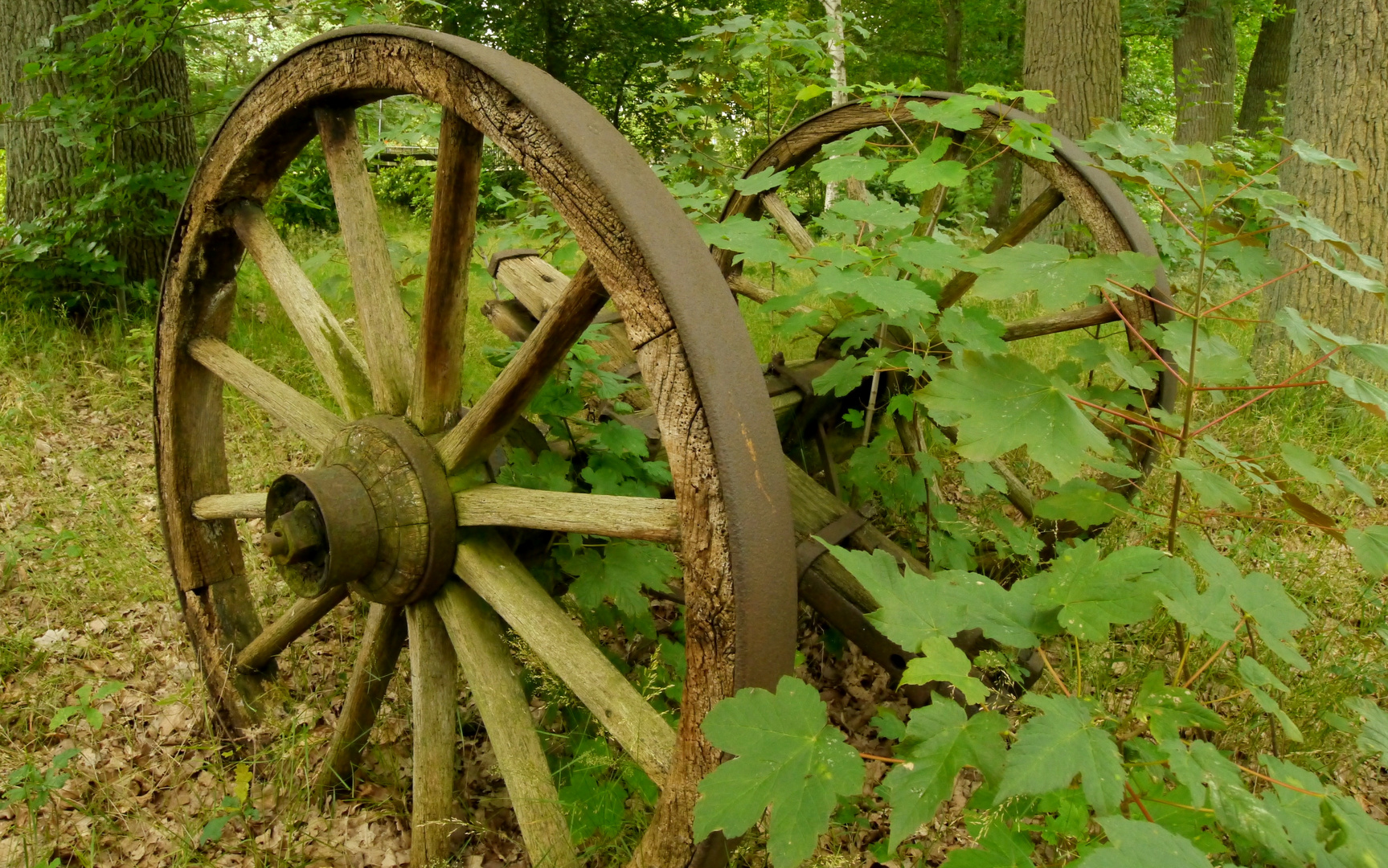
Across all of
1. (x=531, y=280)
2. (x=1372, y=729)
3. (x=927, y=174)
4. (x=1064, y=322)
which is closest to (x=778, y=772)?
(x=1372, y=729)

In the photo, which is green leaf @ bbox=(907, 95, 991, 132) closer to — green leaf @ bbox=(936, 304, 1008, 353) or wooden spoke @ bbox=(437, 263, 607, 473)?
green leaf @ bbox=(936, 304, 1008, 353)

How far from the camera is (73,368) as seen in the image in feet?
12.1

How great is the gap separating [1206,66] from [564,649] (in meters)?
11.0

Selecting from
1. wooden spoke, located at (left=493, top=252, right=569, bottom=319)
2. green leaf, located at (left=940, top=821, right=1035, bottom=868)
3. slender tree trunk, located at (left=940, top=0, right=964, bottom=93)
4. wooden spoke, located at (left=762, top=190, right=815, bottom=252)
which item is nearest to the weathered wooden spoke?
wooden spoke, located at (left=493, top=252, right=569, bottom=319)

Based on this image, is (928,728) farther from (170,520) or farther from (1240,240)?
(170,520)

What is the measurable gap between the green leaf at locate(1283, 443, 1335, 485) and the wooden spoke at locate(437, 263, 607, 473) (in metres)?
1.07

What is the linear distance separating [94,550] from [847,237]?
8.04 ft

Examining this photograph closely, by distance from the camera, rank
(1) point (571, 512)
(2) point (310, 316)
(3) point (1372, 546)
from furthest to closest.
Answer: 1. (2) point (310, 316)
2. (1) point (571, 512)
3. (3) point (1372, 546)

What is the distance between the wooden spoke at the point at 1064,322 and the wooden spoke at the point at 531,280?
3.97ft

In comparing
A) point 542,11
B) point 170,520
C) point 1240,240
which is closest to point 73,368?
point 170,520

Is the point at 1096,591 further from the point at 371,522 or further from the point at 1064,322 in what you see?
the point at 1064,322

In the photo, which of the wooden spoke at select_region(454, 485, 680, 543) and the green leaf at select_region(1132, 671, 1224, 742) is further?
the wooden spoke at select_region(454, 485, 680, 543)

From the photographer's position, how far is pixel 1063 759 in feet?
3.10

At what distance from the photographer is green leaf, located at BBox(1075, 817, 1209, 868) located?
785 millimetres
